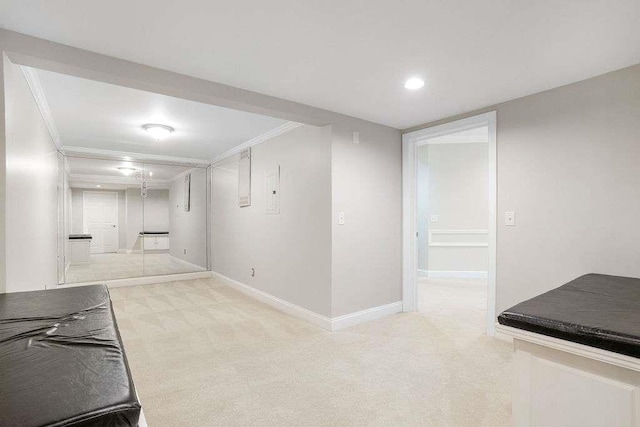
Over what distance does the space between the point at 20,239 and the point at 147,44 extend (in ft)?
5.71

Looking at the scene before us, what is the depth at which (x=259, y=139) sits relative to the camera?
4406mm

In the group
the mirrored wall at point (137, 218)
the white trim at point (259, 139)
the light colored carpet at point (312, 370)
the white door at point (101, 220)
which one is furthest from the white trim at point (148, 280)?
the white trim at point (259, 139)

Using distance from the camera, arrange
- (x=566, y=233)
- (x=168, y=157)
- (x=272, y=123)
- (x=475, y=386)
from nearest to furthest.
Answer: (x=475, y=386) < (x=566, y=233) < (x=272, y=123) < (x=168, y=157)

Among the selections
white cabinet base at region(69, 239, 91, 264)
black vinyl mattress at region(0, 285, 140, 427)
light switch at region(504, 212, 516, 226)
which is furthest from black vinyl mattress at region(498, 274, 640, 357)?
white cabinet base at region(69, 239, 91, 264)

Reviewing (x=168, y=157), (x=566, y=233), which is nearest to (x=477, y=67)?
(x=566, y=233)

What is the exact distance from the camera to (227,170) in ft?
17.8

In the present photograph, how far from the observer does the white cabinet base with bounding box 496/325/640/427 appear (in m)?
1.07

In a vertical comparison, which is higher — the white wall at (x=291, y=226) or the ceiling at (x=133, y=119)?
the ceiling at (x=133, y=119)

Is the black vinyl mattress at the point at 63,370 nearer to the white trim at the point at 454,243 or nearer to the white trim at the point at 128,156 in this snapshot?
the white trim at the point at 128,156

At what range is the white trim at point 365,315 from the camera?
3195 mm

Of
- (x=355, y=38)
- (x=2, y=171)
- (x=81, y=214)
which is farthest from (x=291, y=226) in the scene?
(x=81, y=214)

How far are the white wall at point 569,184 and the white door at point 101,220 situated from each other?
648cm

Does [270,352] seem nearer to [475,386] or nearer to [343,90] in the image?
[475,386]

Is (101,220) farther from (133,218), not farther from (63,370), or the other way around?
(63,370)
